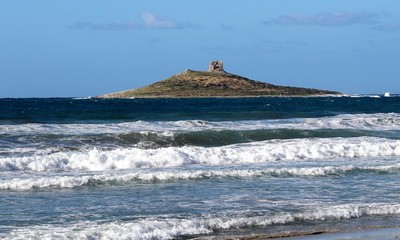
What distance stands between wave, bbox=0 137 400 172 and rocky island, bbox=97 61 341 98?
12179cm

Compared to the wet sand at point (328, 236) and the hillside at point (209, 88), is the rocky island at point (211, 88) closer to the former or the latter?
the hillside at point (209, 88)

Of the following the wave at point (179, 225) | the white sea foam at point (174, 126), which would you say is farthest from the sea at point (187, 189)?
the white sea foam at point (174, 126)

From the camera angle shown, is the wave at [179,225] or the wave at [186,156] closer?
the wave at [179,225]

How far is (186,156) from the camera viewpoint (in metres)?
22.2

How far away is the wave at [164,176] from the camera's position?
1620 centimetres

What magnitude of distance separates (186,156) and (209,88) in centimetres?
13514

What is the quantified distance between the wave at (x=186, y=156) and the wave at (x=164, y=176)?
2.07 meters

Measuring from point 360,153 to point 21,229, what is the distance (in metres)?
15.9

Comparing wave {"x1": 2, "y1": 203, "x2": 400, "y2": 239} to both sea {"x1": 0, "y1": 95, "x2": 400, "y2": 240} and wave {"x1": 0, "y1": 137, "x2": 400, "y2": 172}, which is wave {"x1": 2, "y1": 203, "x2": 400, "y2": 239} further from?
wave {"x1": 0, "y1": 137, "x2": 400, "y2": 172}

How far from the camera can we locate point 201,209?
44.0ft

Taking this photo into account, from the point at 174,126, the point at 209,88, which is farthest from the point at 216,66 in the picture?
the point at 174,126

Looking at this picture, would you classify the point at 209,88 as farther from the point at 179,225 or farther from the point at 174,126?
the point at 179,225

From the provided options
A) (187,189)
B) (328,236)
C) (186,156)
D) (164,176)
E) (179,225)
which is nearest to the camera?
(328,236)

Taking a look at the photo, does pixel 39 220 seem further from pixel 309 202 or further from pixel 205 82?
pixel 205 82
